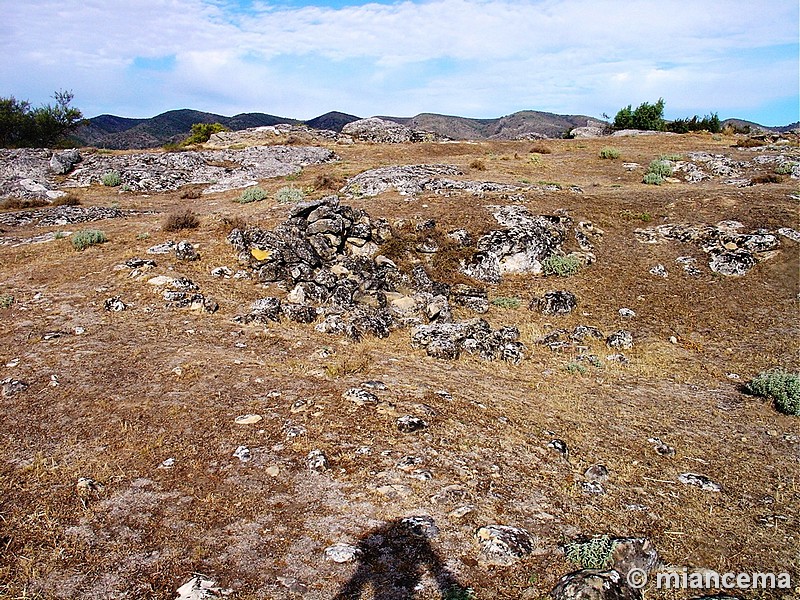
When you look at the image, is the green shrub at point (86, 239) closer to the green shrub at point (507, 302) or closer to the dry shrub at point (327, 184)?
the dry shrub at point (327, 184)

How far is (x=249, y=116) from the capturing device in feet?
511

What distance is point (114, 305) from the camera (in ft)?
34.7

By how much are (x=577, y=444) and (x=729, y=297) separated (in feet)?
28.7

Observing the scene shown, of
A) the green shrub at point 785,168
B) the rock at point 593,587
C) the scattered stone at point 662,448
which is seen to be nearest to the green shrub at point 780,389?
the scattered stone at point 662,448

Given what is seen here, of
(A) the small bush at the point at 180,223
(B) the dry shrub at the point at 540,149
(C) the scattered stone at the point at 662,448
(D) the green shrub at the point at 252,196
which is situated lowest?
(C) the scattered stone at the point at 662,448

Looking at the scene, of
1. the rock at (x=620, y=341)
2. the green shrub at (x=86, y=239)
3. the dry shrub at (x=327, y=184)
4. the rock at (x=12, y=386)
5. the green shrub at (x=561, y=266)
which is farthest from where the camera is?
the dry shrub at (x=327, y=184)

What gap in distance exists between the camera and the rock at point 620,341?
10781 millimetres

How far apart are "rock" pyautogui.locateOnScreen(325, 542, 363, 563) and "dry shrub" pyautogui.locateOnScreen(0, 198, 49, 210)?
22.9m

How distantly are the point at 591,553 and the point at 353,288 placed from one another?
8648 mm

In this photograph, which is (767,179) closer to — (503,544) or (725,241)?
(725,241)

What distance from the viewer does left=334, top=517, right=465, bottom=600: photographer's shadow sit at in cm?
430

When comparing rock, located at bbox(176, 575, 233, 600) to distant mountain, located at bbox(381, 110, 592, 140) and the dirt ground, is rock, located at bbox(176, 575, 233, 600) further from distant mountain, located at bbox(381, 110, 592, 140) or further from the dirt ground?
distant mountain, located at bbox(381, 110, 592, 140)

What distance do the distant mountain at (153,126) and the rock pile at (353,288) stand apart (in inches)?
4171

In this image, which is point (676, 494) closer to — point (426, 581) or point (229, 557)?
point (426, 581)
